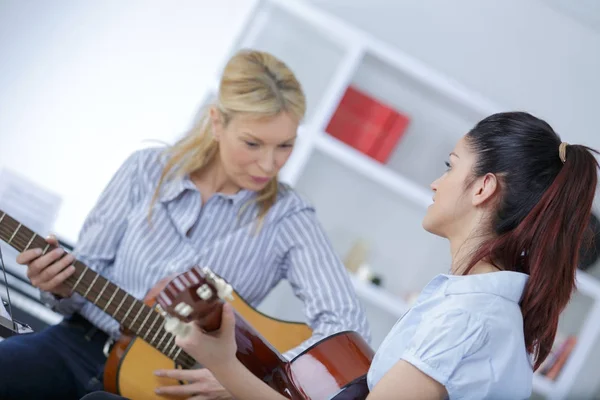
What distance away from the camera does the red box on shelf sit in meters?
3.41

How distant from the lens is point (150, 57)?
3.58 meters

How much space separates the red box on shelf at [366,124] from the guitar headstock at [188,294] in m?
2.29

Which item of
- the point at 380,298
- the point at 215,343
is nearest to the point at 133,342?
the point at 215,343

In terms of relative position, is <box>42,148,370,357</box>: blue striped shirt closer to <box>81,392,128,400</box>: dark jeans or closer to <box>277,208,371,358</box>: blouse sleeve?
<box>277,208,371,358</box>: blouse sleeve

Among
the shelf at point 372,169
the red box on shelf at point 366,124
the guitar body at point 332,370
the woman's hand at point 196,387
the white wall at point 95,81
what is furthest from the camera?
the white wall at point 95,81

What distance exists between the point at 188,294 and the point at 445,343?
419 mm

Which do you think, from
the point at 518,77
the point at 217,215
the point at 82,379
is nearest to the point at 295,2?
the point at 518,77

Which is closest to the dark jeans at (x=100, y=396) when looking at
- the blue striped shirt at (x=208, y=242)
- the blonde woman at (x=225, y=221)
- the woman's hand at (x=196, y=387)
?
the woman's hand at (x=196, y=387)

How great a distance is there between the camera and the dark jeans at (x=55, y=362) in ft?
5.89

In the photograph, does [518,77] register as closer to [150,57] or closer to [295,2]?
[295,2]

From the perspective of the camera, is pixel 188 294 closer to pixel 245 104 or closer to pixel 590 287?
pixel 245 104

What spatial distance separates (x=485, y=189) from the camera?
143 centimetres

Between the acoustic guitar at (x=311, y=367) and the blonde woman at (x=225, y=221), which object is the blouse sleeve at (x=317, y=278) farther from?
the acoustic guitar at (x=311, y=367)

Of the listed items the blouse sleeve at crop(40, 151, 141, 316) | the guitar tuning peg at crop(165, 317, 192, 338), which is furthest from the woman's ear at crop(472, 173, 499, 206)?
the blouse sleeve at crop(40, 151, 141, 316)
